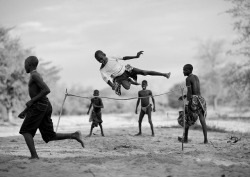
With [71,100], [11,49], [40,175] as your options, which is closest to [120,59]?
[40,175]

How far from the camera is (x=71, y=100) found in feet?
167

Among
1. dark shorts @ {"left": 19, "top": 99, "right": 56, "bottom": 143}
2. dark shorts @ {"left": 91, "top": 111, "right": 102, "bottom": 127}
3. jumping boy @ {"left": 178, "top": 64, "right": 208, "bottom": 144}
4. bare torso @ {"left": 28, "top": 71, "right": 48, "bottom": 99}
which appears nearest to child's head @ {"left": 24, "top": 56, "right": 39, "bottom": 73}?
bare torso @ {"left": 28, "top": 71, "right": 48, "bottom": 99}

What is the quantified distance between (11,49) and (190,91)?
820 inches

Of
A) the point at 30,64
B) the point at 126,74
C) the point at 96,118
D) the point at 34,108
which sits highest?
the point at 30,64

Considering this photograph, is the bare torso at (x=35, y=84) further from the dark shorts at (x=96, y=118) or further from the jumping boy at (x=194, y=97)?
the dark shorts at (x=96, y=118)

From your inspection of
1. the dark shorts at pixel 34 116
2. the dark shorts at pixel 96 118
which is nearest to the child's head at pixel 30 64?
the dark shorts at pixel 34 116

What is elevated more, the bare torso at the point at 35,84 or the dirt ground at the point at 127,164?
the bare torso at the point at 35,84

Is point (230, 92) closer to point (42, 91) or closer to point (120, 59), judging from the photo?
point (120, 59)

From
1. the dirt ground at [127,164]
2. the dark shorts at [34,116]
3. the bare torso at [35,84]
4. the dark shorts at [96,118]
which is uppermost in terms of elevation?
the bare torso at [35,84]

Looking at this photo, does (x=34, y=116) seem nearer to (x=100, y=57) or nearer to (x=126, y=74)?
(x=100, y=57)

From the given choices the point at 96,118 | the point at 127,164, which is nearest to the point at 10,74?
the point at 96,118

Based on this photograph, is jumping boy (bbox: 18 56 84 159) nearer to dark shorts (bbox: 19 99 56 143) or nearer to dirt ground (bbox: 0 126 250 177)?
dark shorts (bbox: 19 99 56 143)

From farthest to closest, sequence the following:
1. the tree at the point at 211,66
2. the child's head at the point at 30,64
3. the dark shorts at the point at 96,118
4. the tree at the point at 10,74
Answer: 1. the tree at the point at 211,66
2. the tree at the point at 10,74
3. the dark shorts at the point at 96,118
4. the child's head at the point at 30,64

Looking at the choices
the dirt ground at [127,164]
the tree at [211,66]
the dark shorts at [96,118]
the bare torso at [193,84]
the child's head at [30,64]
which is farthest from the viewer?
the tree at [211,66]
